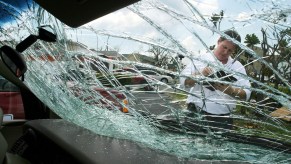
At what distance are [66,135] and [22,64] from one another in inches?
20.4

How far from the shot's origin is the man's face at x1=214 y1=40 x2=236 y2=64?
134 centimetres

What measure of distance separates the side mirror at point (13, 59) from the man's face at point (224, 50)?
1104 millimetres

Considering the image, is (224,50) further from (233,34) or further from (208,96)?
(208,96)

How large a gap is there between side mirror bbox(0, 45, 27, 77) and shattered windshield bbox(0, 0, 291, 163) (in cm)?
27

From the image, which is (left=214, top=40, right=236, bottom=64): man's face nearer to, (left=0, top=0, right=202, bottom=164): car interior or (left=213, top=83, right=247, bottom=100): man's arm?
(left=213, top=83, right=247, bottom=100): man's arm

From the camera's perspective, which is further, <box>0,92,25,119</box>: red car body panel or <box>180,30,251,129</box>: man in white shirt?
<box>0,92,25,119</box>: red car body panel

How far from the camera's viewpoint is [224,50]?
4.48 feet

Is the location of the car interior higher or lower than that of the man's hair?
lower

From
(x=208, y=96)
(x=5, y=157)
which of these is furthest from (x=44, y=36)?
(x=208, y=96)

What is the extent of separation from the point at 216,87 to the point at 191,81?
10cm

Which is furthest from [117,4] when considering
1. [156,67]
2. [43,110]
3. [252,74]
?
[43,110]

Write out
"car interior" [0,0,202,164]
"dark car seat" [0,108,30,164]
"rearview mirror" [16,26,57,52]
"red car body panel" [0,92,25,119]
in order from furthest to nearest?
1. "red car body panel" [0,92,25,119]
2. "dark car seat" [0,108,30,164]
3. "rearview mirror" [16,26,57,52]
4. "car interior" [0,0,202,164]

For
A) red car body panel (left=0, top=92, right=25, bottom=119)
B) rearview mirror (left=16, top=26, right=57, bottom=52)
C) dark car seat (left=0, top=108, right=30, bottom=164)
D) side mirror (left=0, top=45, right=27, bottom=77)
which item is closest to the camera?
rearview mirror (left=16, top=26, right=57, bottom=52)

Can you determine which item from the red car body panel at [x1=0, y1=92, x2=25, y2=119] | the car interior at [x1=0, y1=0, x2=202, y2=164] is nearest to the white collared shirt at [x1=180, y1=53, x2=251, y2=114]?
the car interior at [x1=0, y1=0, x2=202, y2=164]
